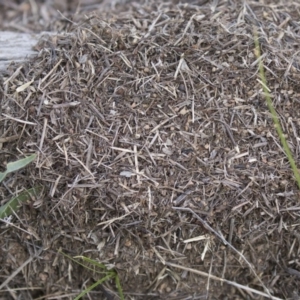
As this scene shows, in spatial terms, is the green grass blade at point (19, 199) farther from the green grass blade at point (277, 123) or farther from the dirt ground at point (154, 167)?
the green grass blade at point (277, 123)

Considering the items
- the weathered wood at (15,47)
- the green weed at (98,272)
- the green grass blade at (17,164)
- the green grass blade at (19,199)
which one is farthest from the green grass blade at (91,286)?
the weathered wood at (15,47)

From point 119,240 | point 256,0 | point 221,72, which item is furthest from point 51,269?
point 256,0

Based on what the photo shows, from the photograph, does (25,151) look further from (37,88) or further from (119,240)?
(119,240)

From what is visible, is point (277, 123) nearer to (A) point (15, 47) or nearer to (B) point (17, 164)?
(B) point (17, 164)

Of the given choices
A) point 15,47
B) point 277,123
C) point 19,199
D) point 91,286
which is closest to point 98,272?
point 91,286

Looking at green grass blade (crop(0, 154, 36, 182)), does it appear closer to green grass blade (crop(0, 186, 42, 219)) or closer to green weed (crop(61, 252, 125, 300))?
green grass blade (crop(0, 186, 42, 219))
